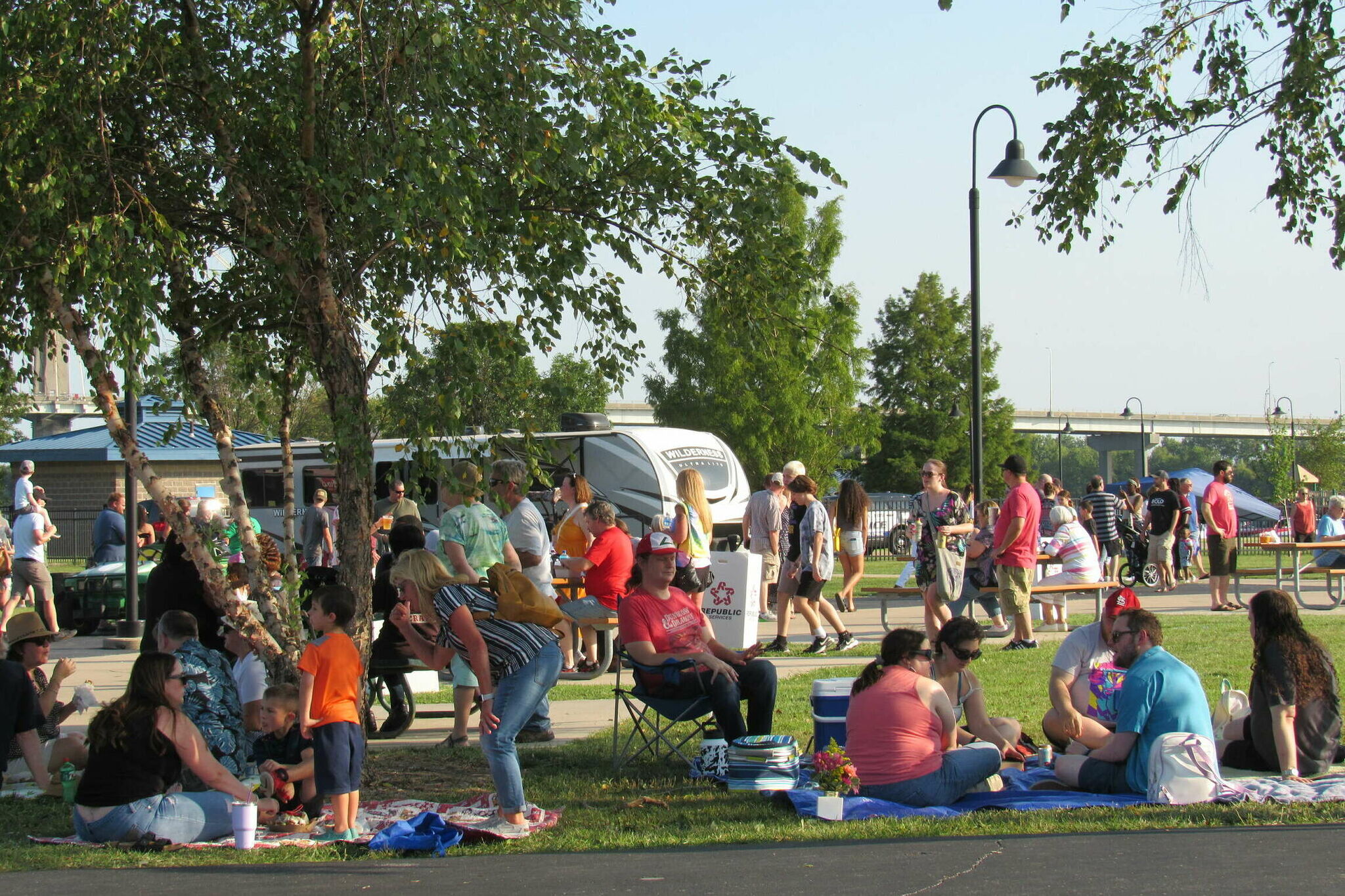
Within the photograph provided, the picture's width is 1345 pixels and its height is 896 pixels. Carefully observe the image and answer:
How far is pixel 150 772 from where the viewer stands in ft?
20.5

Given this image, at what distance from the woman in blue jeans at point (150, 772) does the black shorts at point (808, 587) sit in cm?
669

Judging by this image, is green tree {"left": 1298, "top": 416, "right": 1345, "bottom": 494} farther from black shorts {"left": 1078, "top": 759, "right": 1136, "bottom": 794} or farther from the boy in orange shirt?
the boy in orange shirt

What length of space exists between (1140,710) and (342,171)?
4.85m

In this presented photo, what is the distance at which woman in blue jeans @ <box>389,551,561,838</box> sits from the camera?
6141 millimetres

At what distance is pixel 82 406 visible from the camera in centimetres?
6712

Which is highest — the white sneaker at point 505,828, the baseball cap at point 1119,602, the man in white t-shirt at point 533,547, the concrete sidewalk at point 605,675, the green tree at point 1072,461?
the green tree at point 1072,461

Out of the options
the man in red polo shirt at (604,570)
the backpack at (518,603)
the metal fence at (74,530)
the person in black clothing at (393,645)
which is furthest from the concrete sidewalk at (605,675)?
the metal fence at (74,530)

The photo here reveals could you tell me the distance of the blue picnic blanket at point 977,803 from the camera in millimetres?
6312

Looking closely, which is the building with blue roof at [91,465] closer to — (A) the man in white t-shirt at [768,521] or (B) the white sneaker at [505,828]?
(A) the man in white t-shirt at [768,521]

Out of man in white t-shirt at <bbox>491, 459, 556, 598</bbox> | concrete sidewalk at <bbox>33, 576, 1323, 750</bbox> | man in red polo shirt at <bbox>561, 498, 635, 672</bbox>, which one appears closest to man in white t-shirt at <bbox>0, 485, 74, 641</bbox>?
concrete sidewalk at <bbox>33, 576, 1323, 750</bbox>

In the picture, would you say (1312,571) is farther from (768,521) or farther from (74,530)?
(74,530)

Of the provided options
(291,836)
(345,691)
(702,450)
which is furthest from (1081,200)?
(702,450)

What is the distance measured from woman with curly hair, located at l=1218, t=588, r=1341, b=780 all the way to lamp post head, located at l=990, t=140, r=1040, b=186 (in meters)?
10.4

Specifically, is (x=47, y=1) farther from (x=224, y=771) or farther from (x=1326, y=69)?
(x=1326, y=69)
